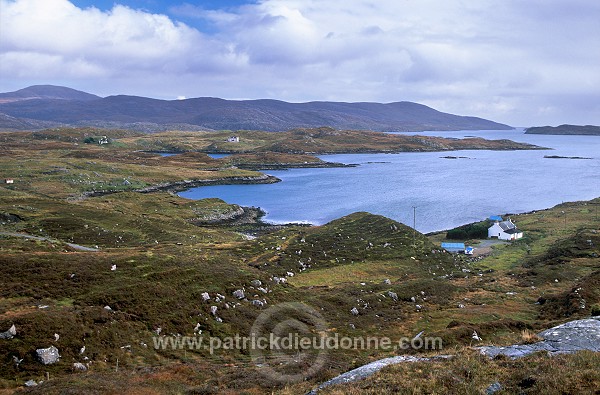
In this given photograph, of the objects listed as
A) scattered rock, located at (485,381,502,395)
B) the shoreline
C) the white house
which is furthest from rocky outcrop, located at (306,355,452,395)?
the shoreline

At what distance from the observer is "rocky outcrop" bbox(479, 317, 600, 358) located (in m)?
18.6

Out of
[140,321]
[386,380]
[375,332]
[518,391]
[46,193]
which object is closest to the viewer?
[518,391]

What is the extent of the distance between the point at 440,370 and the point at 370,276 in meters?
41.4

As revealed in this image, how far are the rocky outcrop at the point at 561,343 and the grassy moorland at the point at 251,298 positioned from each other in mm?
1646

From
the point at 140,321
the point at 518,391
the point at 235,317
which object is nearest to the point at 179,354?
the point at 140,321

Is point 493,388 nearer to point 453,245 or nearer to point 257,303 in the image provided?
point 257,303

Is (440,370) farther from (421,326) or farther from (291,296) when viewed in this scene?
(291,296)

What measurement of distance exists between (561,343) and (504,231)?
260 feet

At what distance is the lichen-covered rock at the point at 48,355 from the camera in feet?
72.4

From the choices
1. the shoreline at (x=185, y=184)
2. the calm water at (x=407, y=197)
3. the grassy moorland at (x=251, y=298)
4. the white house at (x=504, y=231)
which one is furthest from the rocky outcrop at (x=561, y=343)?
the shoreline at (x=185, y=184)

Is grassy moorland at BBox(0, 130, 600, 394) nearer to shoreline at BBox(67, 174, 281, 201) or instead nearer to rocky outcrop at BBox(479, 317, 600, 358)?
rocky outcrop at BBox(479, 317, 600, 358)

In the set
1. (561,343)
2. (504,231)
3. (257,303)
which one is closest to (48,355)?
(257,303)

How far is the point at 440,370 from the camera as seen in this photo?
55.7 ft

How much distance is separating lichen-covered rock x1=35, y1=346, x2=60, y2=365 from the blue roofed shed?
70973mm
